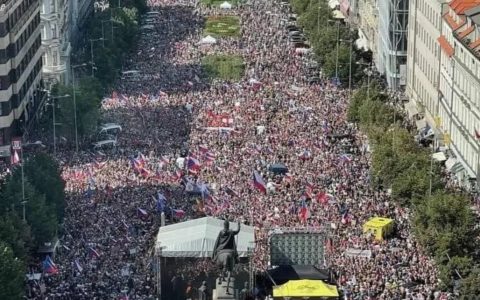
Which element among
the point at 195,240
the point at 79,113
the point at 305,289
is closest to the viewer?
the point at 305,289

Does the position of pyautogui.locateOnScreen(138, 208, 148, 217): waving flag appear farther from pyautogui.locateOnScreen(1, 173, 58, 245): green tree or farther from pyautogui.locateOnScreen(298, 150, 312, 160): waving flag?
pyautogui.locateOnScreen(298, 150, 312, 160): waving flag

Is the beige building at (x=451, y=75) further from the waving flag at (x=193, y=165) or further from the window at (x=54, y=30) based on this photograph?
the window at (x=54, y=30)

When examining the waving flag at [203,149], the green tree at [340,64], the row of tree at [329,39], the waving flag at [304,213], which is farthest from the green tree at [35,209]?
the row of tree at [329,39]

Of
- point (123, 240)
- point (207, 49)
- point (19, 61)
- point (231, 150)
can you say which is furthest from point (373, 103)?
point (207, 49)

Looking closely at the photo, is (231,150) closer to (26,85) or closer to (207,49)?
(26,85)

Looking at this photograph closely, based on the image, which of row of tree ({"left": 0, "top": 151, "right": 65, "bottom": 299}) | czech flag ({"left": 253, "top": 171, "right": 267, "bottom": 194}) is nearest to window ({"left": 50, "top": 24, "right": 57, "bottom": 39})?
row of tree ({"left": 0, "top": 151, "right": 65, "bottom": 299})

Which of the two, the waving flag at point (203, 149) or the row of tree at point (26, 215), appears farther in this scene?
the waving flag at point (203, 149)

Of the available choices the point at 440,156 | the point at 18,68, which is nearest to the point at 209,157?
the point at 440,156

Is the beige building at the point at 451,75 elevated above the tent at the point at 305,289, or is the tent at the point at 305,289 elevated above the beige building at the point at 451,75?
the beige building at the point at 451,75

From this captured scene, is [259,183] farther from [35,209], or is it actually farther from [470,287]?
[470,287]
